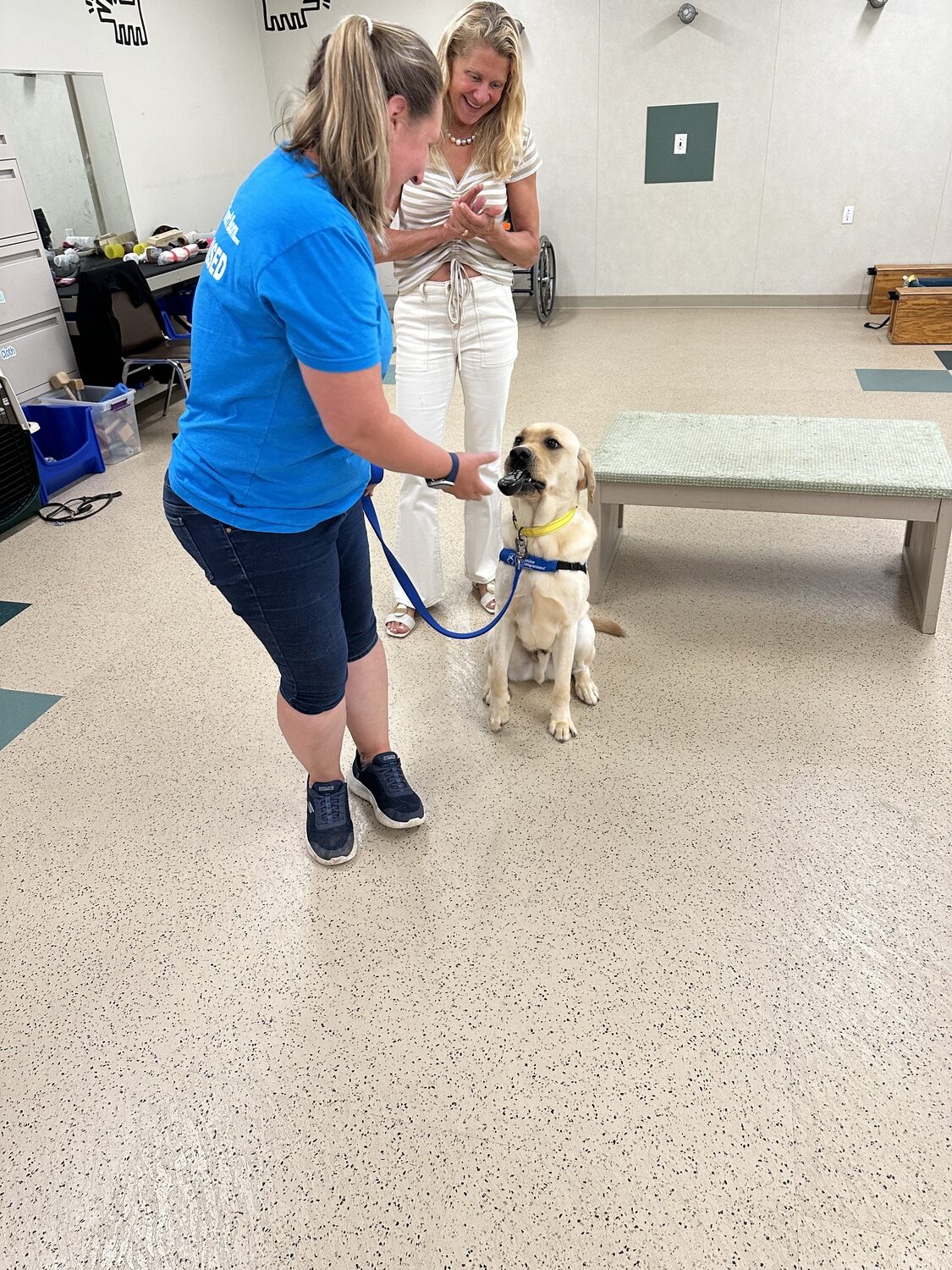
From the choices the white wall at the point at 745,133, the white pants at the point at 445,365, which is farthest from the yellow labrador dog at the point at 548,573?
the white wall at the point at 745,133

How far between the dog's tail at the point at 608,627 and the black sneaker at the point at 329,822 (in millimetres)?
999

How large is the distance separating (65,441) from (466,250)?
8.72 feet

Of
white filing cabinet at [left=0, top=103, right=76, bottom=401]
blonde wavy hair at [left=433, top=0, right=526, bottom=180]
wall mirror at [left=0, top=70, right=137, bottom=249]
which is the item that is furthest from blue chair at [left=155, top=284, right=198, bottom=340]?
blonde wavy hair at [left=433, top=0, right=526, bottom=180]

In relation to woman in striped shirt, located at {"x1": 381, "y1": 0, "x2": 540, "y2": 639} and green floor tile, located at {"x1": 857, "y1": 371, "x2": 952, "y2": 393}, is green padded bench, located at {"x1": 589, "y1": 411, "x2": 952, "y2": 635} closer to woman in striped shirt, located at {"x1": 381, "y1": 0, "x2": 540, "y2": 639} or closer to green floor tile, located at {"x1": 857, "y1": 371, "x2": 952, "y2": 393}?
woman in striped shirt, located at {"x1": 381, "y1": 0, "x2": 540, "y2": 639}

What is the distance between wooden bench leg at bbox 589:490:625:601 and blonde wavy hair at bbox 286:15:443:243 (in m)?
Result: 1.54

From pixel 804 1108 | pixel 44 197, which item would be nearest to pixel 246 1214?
pixel 804 1108

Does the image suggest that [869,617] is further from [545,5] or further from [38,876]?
[545,5]

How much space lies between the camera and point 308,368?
1.16 metres

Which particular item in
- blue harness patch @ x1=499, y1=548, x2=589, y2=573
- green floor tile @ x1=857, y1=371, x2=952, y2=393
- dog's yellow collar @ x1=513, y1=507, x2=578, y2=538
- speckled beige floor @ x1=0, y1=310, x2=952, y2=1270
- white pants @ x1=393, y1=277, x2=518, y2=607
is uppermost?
white pants @ x1=393, y1=277, x2=518, y2=607

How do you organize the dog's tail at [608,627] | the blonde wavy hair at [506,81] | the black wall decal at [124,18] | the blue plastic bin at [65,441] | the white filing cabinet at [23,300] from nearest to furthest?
the blonde wavy hair at [506,81] < the dog's tail at [608,627] < the white filing cabinet at [23,300] < the blue plastic bin at [65,441] < the black wall decal at [124,18]

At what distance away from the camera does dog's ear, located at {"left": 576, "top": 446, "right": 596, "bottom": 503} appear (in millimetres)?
2143

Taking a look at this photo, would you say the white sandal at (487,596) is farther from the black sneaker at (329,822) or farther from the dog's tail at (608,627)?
the black sneaker at (329,822)

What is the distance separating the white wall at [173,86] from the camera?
469 centimetres

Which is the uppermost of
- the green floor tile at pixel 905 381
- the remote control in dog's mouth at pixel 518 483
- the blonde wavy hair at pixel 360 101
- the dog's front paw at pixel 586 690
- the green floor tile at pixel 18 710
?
the blonde wavy hair at pixel 360 101
